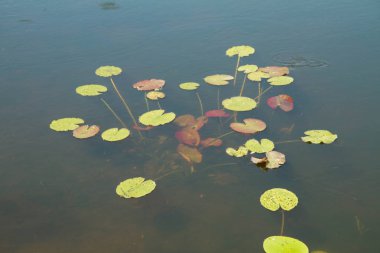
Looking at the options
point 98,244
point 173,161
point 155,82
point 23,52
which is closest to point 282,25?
point 155,82

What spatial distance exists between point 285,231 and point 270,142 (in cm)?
77

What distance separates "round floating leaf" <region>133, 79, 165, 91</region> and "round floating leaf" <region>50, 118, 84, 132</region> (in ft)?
2.08

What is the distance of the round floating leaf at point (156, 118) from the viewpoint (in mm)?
3328

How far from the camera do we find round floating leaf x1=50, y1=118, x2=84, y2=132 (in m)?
3.38

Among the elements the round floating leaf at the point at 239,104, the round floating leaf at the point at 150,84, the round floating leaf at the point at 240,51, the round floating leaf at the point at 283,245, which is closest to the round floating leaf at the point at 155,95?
the round floating leaf at the point at 150,84

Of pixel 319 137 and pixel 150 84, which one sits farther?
pixel 150 84

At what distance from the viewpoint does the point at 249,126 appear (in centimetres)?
328

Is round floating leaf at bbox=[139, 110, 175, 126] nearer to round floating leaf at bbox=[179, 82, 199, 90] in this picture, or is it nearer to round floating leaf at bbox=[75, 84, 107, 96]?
round floating leaf at bbox=[179, 82, 199, 90]

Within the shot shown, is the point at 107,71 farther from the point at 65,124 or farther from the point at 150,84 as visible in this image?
the point at 65,124

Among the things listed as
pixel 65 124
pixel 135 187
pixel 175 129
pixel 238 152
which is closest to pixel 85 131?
pixel 65 124

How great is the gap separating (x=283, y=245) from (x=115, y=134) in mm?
1564

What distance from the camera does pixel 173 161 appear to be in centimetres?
307

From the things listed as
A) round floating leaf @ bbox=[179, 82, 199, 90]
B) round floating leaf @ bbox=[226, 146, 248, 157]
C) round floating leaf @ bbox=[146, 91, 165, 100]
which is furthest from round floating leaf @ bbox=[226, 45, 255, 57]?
round floating leaf @ bbox=[226, 146, 248, 157]

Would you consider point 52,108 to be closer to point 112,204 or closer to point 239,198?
point 112,204
